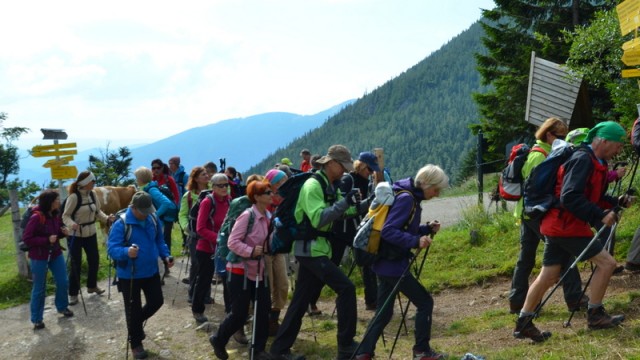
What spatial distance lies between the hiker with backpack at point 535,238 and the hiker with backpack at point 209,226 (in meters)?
3.67

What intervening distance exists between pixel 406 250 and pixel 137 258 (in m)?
3.27

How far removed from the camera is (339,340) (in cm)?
580

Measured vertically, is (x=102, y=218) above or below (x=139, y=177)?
below

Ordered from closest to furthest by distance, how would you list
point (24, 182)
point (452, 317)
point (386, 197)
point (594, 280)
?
point (386, 197), point (594, 280), point (452, 317), point (24, 182)

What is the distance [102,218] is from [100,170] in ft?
111

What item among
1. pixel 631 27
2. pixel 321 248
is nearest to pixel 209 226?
pixel 321 248

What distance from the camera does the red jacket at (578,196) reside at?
16.3ft

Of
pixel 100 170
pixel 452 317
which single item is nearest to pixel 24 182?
pixel 100 170

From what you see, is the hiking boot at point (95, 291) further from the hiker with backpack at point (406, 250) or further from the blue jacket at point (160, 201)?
the hiker with backpack at point (406, 250)

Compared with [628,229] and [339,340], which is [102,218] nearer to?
[339,340]

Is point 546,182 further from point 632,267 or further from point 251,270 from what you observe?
point 632,267

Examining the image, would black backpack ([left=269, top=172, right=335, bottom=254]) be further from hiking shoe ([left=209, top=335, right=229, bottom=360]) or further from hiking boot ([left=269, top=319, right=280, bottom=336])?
hiking boot ([left=269, top=319, right=280, bottom=336])

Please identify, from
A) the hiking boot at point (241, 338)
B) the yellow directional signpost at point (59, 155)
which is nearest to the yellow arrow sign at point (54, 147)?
the yellow directional signpost at point (59, 155)

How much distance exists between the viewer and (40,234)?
8.35 meters
